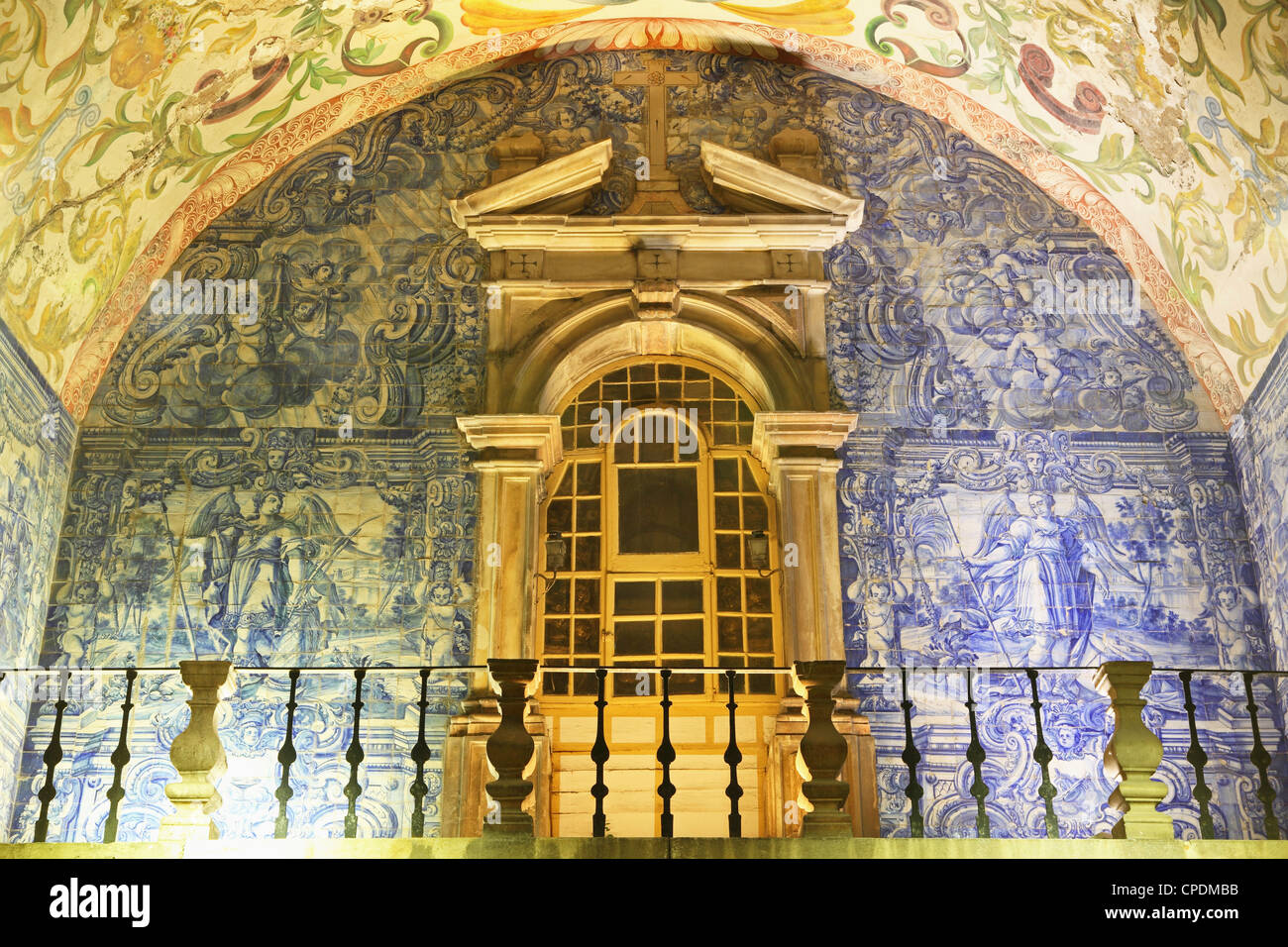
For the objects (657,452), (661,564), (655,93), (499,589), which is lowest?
(499,589)

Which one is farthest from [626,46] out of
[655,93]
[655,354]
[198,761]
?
[198,761]

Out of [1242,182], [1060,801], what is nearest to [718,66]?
[1242,182]

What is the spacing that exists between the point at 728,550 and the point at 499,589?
123 centimetres

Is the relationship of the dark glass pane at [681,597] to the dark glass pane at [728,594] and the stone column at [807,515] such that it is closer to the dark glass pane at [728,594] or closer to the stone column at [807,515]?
the dark glass pane at [728,594]

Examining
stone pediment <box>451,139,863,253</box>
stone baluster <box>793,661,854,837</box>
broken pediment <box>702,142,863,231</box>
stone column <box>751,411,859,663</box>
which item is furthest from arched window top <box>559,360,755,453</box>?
stone baluster <box>793,661,854,837</box>

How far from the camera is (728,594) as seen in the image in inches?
312

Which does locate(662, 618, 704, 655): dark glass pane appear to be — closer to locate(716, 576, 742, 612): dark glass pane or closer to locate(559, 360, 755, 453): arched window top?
locate(716, 576, 742, 612): dark glass pane

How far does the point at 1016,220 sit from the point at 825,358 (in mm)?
1453

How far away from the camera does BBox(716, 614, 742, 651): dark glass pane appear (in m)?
7.81

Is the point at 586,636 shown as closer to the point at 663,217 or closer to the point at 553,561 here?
the point at 553,561
